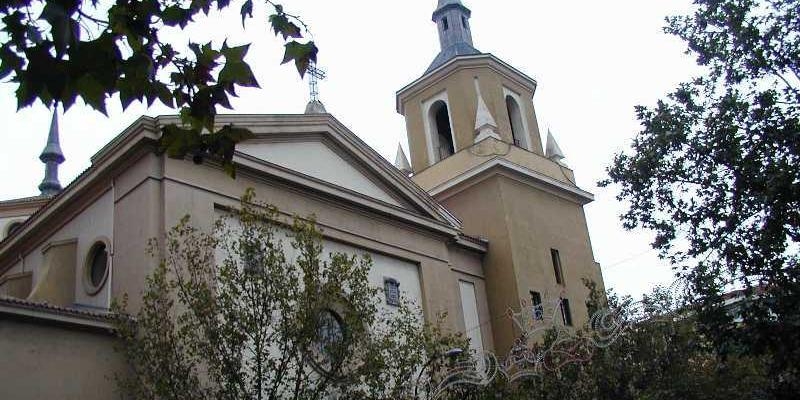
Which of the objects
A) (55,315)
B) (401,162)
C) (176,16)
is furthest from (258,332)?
(401,162)

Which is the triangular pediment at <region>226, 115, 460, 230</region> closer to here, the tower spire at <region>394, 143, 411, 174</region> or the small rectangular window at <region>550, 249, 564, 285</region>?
the small rectangular window at <region>550, 249, 564, 285</region>

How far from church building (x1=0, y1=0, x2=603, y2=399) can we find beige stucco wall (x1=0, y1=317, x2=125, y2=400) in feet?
0.06

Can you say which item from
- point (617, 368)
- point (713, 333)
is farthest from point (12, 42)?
point (617, 368)

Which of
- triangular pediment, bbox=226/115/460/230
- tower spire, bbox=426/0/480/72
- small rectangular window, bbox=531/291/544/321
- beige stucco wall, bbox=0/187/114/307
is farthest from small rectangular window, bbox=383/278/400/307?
tower spire, bbox=426/0/480/72

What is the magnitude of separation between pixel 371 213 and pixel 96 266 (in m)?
5.97

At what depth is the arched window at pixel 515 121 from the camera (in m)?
25.8

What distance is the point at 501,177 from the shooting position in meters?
23.2

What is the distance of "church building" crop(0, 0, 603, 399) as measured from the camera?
13.8 m

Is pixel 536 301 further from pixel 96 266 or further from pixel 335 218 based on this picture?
pixel 96 266

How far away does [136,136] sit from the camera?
605 inches

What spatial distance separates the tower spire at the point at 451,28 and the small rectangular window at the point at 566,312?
8263 millimetres

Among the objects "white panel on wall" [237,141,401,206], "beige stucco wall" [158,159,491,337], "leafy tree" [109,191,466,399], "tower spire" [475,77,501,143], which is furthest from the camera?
"tower spire" [475,77,501,143]

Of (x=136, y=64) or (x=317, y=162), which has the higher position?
(x=317, y=162)

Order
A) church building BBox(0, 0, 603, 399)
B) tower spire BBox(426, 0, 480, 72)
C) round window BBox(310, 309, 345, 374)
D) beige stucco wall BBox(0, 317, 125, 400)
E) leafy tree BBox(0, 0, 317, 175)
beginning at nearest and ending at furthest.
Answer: leafy tree BBox(0, 0, 317, 175) < round window BBox(310, 309, 345, 374) < beige stucco wall BBox(0, 317, 125, 400) < church building BBox(0, 0, 603, 399) < tower spire BBox(426, 0, 480, 72)
